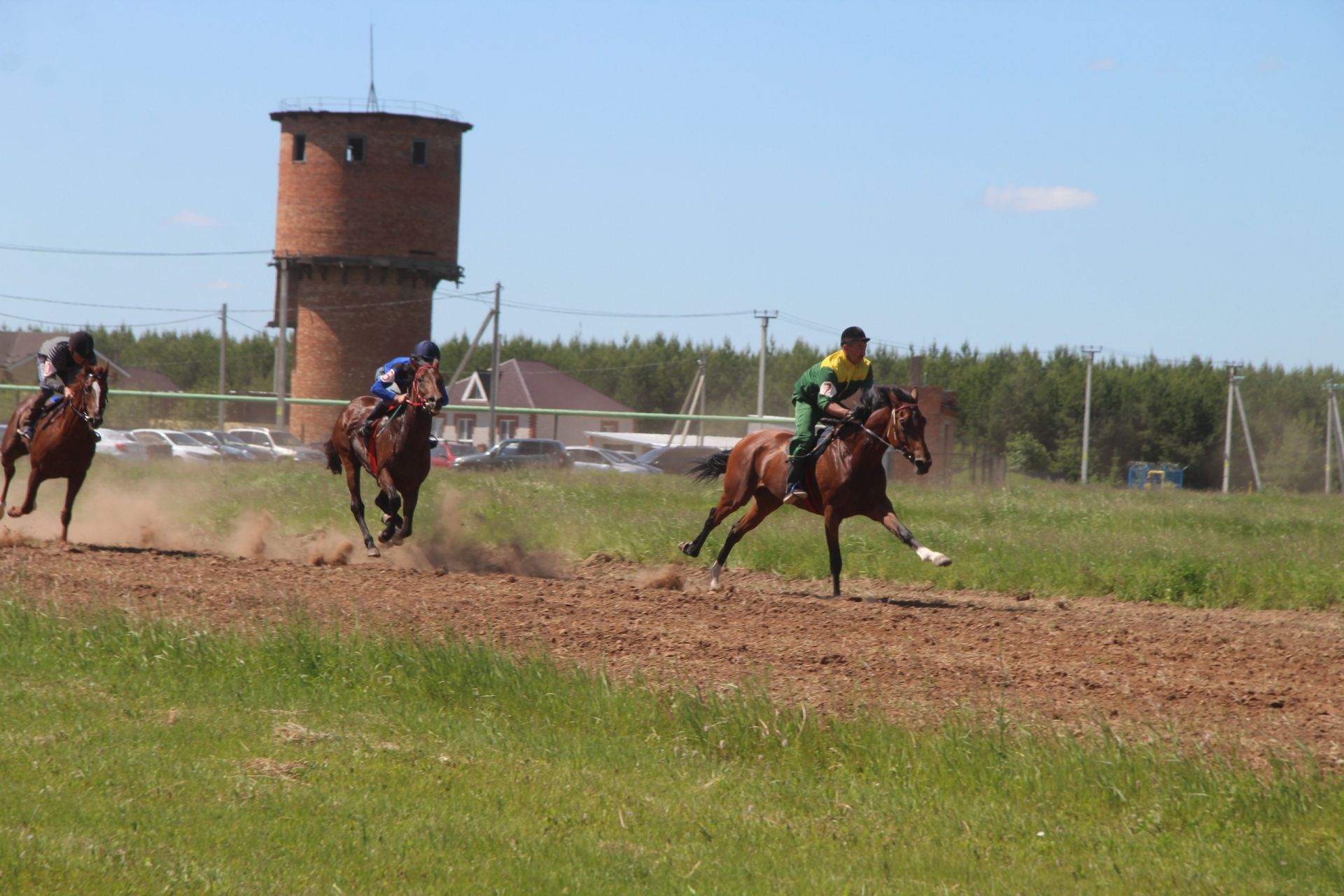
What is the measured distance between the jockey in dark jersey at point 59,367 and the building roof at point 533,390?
229ft

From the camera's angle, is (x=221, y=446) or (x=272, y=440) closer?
(x=221, y=446)

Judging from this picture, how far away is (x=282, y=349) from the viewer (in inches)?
2201

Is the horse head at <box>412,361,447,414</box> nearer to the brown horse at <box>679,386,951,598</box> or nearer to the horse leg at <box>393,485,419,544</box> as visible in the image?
the horse leg at <box>393,485,419,544</box>

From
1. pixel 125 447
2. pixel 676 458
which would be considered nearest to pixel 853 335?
pixel 125 447

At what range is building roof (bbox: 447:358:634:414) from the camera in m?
89.0

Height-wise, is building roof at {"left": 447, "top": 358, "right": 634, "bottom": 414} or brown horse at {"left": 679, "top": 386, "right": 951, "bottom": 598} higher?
Result: building roof at {"left": 447, "top": 358, "right": 634, "bottom": 414}

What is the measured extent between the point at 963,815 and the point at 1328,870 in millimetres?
1591

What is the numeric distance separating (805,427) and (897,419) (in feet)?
3.75

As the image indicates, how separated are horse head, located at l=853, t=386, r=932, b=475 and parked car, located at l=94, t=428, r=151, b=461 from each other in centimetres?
3173

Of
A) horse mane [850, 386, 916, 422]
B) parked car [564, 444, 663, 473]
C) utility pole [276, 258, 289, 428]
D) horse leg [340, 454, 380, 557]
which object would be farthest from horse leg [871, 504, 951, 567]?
utility pole [276, 258, 289, 428]

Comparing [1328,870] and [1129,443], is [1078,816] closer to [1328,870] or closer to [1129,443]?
[1328,870]

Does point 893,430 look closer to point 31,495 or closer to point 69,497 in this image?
point 69,497

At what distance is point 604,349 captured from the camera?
12025cm

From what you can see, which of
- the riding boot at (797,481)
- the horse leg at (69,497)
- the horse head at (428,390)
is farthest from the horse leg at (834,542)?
the horse leg at (69,497)
